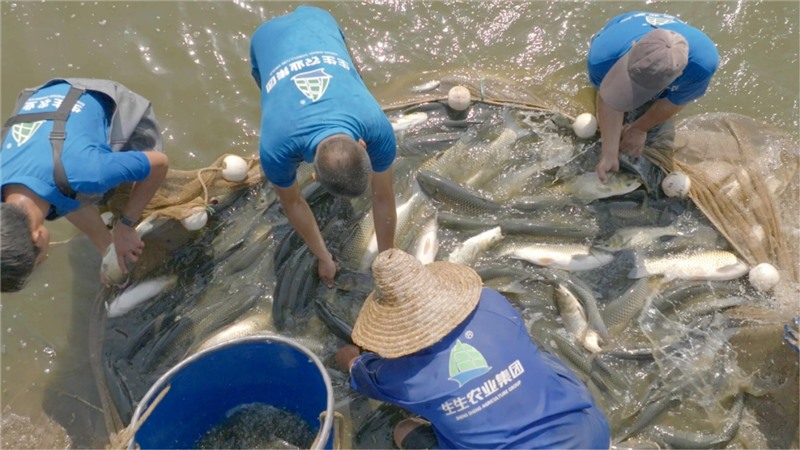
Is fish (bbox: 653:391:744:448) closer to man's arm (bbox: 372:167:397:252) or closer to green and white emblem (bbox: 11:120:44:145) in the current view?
man's arm (bbox: 372:167:397:252)

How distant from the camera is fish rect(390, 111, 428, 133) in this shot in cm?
484

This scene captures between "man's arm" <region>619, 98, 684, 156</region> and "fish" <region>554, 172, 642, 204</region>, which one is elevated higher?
"man's arm" <region>619, 98, 684, 156</region>

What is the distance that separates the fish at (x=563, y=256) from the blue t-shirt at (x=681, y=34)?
49.9 inches

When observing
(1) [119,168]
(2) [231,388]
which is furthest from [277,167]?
(2) [231,388]

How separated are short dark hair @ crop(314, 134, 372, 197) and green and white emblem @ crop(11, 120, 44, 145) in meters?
1.69

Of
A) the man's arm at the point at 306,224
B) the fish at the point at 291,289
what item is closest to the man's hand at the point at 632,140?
the man's arm at the point at 306,224

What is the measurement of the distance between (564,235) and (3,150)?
3821mm

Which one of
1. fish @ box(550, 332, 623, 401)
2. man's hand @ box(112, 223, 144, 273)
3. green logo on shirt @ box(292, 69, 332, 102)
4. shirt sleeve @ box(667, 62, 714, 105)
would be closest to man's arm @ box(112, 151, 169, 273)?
man's hand @ box(112, 223, 144, 273)

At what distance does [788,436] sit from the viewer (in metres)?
3.95

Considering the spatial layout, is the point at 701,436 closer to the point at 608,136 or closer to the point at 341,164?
the point at 608,136

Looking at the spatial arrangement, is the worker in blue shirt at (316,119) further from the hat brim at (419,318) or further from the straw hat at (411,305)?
the hat brim at (419,318)

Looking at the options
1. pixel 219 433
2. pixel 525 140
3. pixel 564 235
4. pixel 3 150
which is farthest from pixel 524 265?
pixel 3 150

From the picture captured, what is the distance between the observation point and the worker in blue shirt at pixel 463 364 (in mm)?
2842

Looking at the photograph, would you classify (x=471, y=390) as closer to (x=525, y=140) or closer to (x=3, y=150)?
(x=525, y=140)
